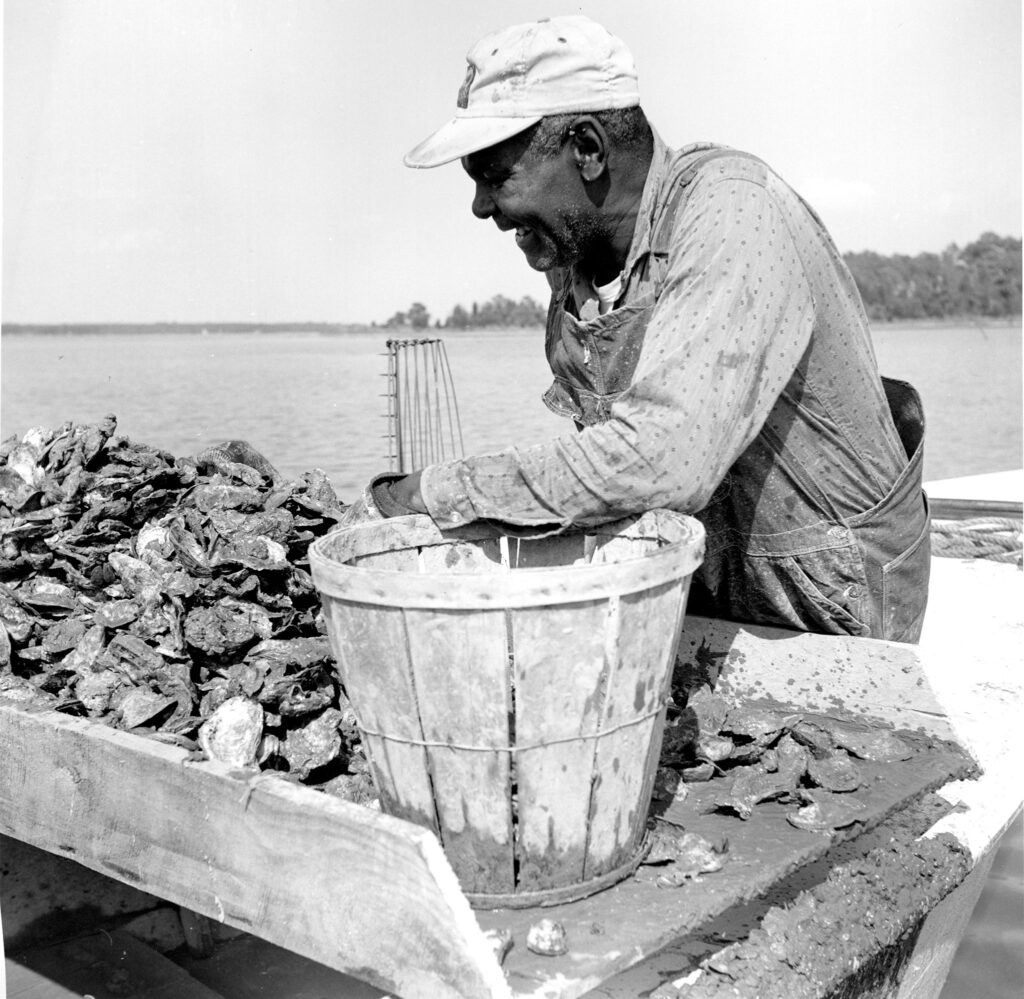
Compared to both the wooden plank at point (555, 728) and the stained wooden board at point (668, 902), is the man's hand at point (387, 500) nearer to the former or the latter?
the wooden plank at point (555, 728)

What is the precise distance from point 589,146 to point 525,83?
0.66 ft

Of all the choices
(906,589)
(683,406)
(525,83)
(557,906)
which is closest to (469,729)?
(557,906)

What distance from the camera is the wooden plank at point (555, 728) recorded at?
1.51 metres

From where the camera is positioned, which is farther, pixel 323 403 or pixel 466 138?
pixel 323 403

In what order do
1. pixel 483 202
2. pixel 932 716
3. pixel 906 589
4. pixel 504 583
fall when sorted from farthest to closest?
pixel 906 589 < pixel 932 716 < pixel 483 202 < pixel 504 583

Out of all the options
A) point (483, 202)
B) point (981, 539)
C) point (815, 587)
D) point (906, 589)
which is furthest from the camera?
point (981, 539)

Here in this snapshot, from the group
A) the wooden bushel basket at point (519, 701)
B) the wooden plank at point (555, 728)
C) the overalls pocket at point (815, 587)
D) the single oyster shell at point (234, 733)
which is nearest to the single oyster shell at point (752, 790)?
the wooden bushel basket at point (519, 701)

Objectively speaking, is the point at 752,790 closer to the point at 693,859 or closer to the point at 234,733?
the point at 693,859

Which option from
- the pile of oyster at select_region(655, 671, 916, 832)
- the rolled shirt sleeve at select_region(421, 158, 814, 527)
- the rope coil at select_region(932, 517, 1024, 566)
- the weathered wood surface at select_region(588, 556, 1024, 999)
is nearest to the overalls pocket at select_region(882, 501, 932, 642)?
the weathered wood surface at select_region(588, 556, 1024, 999)

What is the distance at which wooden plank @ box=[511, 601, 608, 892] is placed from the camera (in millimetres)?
1509

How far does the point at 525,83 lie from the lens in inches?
78.3

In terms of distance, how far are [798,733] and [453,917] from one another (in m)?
1.12

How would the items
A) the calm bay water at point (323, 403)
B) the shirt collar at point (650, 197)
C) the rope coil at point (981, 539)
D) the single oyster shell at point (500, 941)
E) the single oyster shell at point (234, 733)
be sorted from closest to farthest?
1. the single oyster shell at point (500, 941)
2. the single oyster shell at point (234, 733)
3. the shirt collar at point (650, 197)
4. the rope coil at point (981, 539)
5. the calm bay water at point (323, 403)

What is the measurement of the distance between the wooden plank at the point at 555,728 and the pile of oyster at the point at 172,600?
2.02 ft
